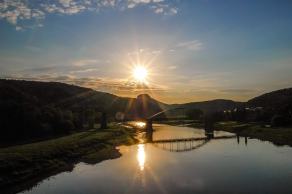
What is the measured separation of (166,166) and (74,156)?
1597cm

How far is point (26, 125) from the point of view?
83.6 m

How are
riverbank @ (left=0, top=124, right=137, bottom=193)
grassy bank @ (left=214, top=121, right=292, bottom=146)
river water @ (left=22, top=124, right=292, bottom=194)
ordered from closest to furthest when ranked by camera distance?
river water @ (left=22, top=124, right=292, bottom=194), riverbank @ (left=0, top=124, right=137, bottom=193), grassy bank @ (left=214, top=121, right=292, bottom=146)

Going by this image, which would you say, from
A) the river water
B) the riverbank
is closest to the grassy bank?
the river water

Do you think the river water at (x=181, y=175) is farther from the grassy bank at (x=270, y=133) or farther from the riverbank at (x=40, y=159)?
the grassy bank at (x=270, y=133)

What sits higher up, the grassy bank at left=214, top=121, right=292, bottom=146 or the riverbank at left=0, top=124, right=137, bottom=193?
the grassy bank at left=214, top=121, right=292, bottom=146

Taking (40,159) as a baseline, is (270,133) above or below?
above

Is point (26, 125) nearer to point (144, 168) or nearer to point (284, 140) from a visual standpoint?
point (144, 168)

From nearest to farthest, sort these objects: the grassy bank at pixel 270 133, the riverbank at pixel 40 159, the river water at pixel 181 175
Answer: the river water at pixel 181 175
the riverbank at pixel 40 159
the grassy bank at pixel 270 133

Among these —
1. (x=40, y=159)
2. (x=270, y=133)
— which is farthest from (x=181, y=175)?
(x=270, y=133)

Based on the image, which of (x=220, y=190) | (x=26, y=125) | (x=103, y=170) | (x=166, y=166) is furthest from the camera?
(x=26, y=125)

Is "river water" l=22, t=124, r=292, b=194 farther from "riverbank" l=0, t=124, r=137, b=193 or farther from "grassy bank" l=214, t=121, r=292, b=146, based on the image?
"grassy bank" l=214, t=121, r=292, b=146

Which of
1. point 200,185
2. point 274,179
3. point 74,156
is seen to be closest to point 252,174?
point 274,179

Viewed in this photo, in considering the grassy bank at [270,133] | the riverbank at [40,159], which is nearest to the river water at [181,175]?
the riverbank at [40,159]

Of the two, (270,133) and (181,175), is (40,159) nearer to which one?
(181,175)
